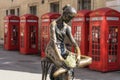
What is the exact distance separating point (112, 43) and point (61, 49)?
24.2 ft

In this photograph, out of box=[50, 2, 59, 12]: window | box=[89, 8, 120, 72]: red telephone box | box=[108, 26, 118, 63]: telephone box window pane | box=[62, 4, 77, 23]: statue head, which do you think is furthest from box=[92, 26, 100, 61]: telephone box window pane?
box=[62, 4, 77, 23]: statue head

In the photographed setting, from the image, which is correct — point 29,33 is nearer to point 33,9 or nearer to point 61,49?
point 33,9

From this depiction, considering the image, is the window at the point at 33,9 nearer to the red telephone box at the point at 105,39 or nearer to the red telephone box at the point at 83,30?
the red telephone box at the point at 83,30

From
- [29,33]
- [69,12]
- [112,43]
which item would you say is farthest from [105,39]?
[29,33]

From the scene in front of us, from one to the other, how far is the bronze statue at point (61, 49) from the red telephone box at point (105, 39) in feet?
22.7

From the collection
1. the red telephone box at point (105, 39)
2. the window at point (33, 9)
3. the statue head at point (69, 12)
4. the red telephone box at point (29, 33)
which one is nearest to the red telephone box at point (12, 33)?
the window at point (33, 9)

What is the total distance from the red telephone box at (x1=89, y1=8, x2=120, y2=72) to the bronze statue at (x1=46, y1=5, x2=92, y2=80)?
690 cm

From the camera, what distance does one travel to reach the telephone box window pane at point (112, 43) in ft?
41.3

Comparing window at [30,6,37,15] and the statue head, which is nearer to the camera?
the statue head

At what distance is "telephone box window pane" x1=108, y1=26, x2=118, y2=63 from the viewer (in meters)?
12.6

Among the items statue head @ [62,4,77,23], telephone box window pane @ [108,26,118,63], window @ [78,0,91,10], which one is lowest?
telephone box window pane @ [108,26,118,63]

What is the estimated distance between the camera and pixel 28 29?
19484 millimetres

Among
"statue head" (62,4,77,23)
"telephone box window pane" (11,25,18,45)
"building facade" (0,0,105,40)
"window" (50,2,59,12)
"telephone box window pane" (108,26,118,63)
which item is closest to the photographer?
"statue head" (62,4,77,23)

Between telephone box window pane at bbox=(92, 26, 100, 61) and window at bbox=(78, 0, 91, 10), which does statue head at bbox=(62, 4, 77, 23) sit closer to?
telephone box window pane at bbox=(92, 26, 100, 61)
